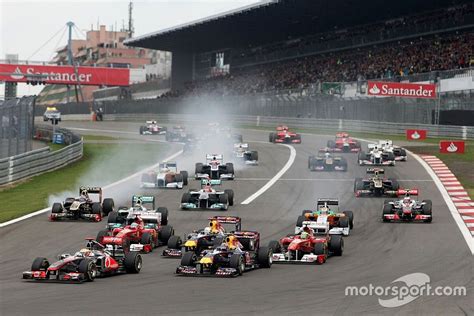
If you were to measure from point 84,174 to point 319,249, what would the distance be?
73.6ft

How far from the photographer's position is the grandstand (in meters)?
71.1

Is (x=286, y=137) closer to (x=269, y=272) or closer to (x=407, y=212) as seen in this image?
(x=407, y=212)

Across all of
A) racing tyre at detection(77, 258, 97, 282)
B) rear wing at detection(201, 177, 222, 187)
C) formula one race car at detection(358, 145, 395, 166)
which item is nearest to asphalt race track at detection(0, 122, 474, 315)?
racing tyre at detection(77, 258, 97, 282)

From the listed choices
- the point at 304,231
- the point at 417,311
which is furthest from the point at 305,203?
the point at 417,311

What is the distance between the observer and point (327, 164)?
41375 millimetres

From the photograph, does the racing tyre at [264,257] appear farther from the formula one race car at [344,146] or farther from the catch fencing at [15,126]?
the formula one race car at [344,146]

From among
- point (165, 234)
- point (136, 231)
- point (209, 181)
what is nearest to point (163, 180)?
point (209, 181)

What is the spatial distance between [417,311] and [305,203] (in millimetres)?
16851

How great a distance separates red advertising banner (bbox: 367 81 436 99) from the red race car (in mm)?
39499

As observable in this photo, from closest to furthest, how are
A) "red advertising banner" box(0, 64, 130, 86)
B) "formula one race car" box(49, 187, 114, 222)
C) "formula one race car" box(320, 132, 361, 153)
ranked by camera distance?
"formula one race car" box(49, 187, 114, 222) → "formula one race car" box(320, 132, 361, 153) → "red advertising banner" box(0, 64, 130, 86)

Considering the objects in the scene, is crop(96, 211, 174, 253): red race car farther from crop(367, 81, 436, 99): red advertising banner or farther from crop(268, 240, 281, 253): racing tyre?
crop(367, 81, 436, 99): red advertising banner

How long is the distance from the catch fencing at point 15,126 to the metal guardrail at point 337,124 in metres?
27.7

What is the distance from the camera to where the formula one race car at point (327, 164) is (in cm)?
4117

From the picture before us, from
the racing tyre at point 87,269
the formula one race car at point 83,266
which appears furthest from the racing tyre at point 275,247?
the racing tyre at point 87,269
